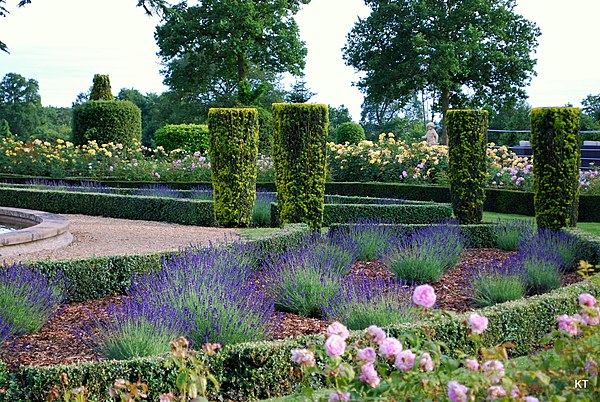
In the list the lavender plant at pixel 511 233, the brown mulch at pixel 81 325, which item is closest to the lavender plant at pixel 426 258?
the brown mulch at pixel 81 325

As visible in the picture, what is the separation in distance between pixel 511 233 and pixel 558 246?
1.28 meters

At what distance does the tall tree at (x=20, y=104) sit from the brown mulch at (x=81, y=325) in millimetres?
43592

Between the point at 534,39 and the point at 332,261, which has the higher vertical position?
the point at 534,39

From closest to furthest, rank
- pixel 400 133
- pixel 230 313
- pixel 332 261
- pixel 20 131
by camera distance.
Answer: pixel 230 313 < pixel 332 261 < pixel 400 133 < pixel 20 131

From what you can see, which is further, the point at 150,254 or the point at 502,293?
the point at 150,254

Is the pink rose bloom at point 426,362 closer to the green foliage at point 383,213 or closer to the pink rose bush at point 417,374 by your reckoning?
the pink rose bush at point 417,374

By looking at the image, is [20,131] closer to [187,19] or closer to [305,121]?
[187,19]

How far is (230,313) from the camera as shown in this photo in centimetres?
480

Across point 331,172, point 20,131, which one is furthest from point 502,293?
point 20,131

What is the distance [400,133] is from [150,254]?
33.0m

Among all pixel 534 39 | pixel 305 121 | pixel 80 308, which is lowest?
pixel 80 308

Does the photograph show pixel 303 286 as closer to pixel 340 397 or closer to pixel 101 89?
pixel 340 397

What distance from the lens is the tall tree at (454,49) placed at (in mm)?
32625

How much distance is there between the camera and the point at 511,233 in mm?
9477
